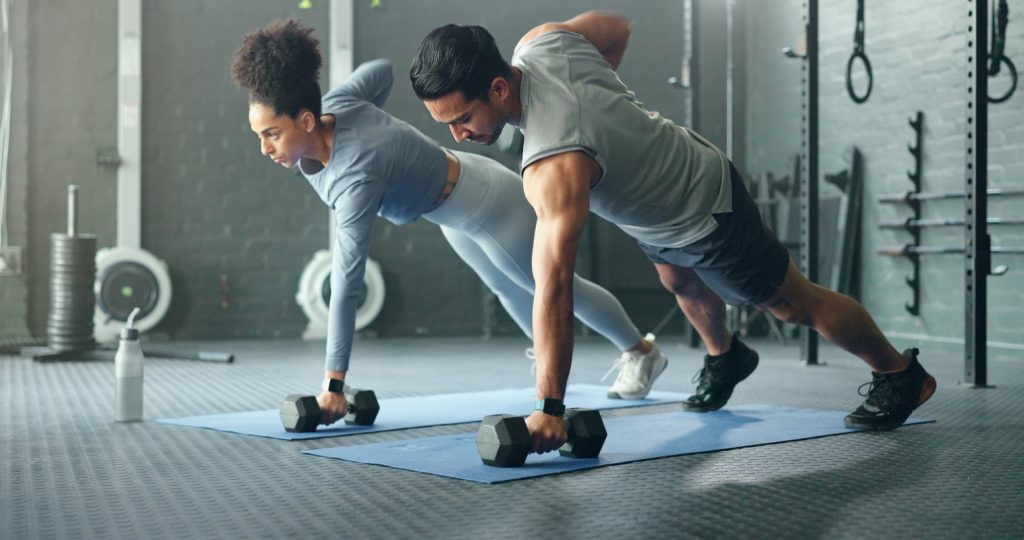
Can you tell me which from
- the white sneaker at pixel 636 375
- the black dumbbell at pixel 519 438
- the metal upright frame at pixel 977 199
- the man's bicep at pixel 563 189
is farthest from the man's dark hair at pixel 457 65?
the metal upright frame at pixel 977 199

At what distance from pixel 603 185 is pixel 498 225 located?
0.75m

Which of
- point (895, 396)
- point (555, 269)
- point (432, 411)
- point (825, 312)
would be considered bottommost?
point (432, 411)

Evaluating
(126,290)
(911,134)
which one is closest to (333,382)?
(126,290)

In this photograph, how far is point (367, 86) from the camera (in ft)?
10.1

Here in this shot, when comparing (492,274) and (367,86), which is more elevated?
(367,86)

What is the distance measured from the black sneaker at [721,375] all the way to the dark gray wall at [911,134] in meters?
2.40

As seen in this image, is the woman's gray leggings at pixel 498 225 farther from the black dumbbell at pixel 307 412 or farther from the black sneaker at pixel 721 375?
the black dumbbell at pixel 307 412

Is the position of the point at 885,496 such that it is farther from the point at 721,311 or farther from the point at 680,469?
the point at 721,311

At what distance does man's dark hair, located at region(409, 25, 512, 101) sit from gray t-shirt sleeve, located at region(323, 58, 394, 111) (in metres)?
0.78

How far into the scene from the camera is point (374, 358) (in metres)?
5.47

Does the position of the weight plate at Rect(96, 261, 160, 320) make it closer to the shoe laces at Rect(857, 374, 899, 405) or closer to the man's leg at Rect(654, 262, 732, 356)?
the man's leg at Rect(654, 262, 732, 356)

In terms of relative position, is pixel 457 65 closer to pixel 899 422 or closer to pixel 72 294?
pixel 899 422

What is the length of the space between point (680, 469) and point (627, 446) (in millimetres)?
295

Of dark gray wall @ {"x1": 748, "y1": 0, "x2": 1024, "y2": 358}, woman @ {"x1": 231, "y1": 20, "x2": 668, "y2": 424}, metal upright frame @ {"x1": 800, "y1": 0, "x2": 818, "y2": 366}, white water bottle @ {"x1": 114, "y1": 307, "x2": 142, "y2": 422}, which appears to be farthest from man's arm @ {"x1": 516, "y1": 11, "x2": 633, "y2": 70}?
dark gray wall @ {"x1": 748, "y1": 0, "x2": 1024, "y2": 358}
